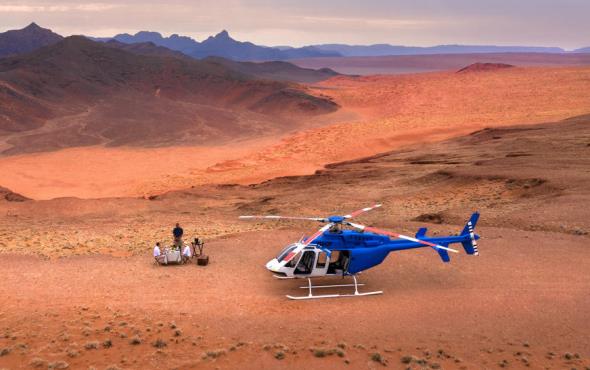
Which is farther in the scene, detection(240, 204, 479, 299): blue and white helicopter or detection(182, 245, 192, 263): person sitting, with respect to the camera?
detection(182, 245, 192, 263): person sitting

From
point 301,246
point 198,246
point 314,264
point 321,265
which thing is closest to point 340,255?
point 321,265

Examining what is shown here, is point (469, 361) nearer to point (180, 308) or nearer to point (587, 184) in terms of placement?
point (180, 308)

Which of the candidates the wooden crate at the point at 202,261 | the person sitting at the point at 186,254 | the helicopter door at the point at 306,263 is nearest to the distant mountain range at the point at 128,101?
the person sitting at the point at 186,254

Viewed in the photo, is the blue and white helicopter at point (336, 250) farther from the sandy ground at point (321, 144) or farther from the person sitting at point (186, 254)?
the sandy ground at point (321, 144)

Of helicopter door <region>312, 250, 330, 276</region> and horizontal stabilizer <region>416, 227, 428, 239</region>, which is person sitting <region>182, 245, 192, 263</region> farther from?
horizontal stabilizer <region>416, 227, 428, 239</region>

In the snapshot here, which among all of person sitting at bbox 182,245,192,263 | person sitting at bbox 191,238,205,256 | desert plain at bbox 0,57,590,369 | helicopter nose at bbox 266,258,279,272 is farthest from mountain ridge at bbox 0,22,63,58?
helicopter nose at bbox 266,258,279,272
